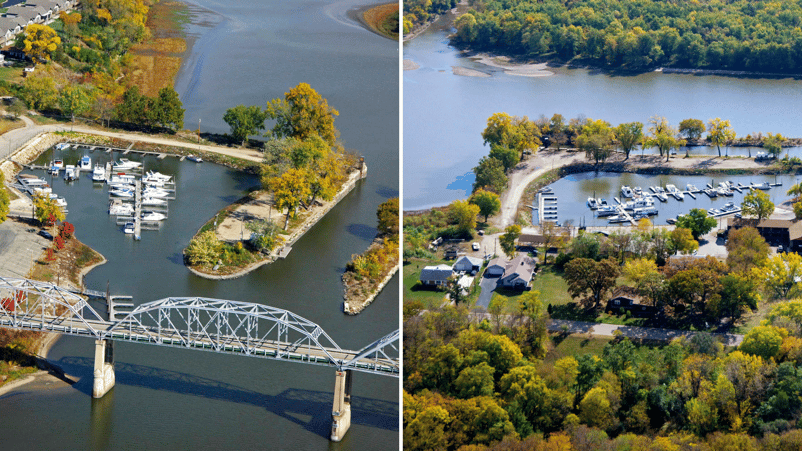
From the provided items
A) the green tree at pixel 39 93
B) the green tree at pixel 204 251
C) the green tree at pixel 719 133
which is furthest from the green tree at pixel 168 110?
the green tree at pixel 719 133

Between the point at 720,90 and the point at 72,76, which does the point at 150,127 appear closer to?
the point at 72,76

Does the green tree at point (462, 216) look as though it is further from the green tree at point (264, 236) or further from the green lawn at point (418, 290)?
the green tree at point (264, 236)

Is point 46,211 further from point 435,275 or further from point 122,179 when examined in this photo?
point 435,275

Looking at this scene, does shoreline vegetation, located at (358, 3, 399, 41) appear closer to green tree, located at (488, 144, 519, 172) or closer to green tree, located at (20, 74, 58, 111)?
green tree, located at (20, 74, 58, 111)

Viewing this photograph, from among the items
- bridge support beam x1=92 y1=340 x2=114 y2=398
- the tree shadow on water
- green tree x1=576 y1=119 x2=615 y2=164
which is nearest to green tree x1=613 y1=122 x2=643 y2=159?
green tree x1=576 y1=119 x2=615 y2=164

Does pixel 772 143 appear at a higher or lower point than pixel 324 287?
higher

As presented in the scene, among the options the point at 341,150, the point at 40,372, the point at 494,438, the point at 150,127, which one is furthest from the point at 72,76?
the point at 494,438
